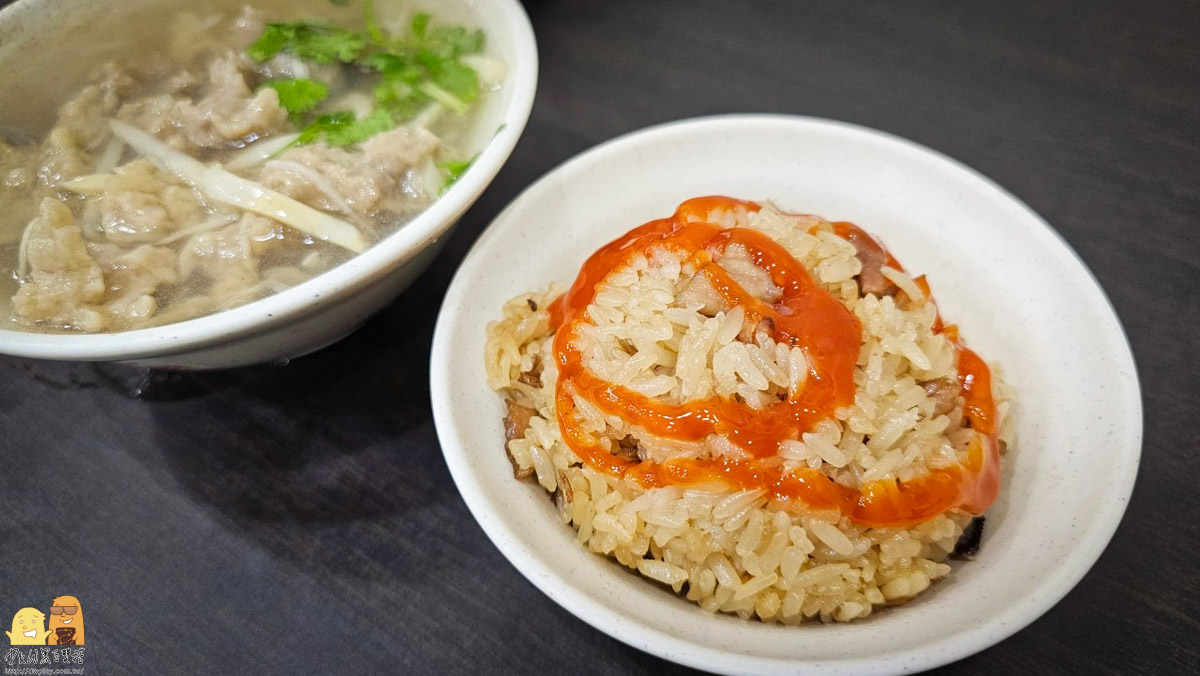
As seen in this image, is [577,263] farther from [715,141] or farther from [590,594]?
[590,594]

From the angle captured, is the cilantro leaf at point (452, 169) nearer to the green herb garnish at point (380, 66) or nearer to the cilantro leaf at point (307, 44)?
the green herb garnish at point (380, 66)

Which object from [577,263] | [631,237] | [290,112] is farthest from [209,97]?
[631,237]

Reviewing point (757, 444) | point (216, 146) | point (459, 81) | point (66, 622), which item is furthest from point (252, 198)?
point (757, 444)

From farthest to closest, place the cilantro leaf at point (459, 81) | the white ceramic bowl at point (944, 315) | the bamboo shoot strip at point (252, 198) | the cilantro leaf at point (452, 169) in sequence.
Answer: the cilantro leaf at point (459, 81)
the cilantro leaf at point (452, 169)
the bamboo shoot strip at point (252, 198)
the white ceramic bowl at point (944, 315)

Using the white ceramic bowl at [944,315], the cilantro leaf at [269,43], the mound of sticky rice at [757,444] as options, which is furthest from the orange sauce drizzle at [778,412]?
the cilantro leaf at [269,43]

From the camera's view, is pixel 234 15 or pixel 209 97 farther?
pixel 234 15

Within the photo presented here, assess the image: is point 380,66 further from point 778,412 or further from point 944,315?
point 944,315
